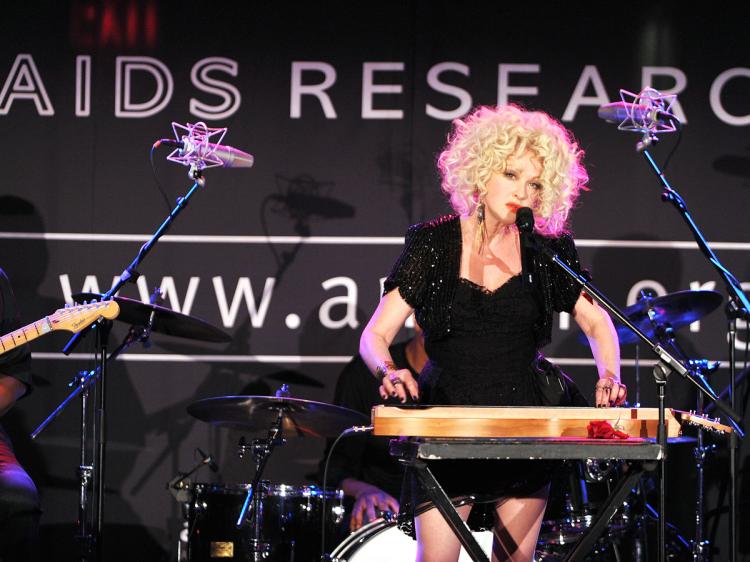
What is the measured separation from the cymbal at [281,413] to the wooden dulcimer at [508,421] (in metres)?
2.01

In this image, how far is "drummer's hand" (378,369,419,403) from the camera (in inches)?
106

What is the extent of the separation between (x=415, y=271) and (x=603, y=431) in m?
0.88

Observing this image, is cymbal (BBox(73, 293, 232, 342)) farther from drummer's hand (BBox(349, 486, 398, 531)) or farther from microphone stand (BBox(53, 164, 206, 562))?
drummer's hand (BBox(349, 486, 398, 531))

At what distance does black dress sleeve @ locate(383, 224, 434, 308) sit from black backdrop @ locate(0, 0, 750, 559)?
272 cm

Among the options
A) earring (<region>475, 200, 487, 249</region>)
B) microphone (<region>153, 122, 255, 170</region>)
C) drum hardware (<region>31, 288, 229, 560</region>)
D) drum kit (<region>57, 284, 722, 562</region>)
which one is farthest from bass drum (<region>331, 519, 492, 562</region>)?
microphone (<region>153, 122, 255, 170</region>)

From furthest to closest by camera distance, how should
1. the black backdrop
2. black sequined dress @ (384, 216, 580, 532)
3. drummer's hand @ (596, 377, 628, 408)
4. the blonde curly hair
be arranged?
the black backdrop, the blonde curly hair, black sequined dress @ (384, 216, 580, 532), drummer's hand @ (596, 377, 628, 408)

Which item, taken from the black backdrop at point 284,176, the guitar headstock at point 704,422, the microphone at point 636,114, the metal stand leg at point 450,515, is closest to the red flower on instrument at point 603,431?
the guitar headstock at point 704,422

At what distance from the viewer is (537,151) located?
10.3 ft

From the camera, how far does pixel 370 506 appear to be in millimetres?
4828

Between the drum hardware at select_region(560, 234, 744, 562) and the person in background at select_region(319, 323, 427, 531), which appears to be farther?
the person in background at select_region(319, 323, 427, 531)

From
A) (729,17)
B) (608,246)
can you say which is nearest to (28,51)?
(608,246)

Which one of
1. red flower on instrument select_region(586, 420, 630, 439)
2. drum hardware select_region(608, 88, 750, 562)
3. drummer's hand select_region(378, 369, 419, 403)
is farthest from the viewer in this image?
drum hardware select_region(608, 88, 750, 562)

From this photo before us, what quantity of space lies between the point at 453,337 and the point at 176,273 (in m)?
3.16

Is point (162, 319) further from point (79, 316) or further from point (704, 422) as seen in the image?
point (704, 422)
